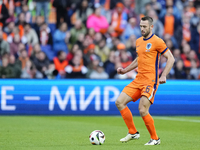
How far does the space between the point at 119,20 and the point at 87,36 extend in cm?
172

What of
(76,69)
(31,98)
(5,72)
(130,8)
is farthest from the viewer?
(130,8)

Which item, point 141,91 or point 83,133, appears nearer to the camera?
point 141,91

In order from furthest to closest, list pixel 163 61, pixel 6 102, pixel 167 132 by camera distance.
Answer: pixel 163 61 < pixel 6 102 < pixel 167 132

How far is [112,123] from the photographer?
1101cm

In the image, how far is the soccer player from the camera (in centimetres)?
688

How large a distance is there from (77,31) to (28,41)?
70.6 inches

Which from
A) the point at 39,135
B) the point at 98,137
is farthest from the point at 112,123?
the point at 98,137

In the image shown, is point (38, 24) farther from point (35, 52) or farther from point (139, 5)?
point (139, 5)

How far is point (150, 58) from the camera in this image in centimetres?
700

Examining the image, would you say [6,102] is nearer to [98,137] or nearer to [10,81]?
[10,81]

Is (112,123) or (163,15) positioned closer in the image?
(112,123)

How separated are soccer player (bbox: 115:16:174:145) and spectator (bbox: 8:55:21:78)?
7692 mm

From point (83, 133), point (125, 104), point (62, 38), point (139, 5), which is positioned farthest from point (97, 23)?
point (125, 104)

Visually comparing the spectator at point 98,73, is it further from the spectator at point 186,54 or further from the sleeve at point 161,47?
the sleeve at point 161,47
